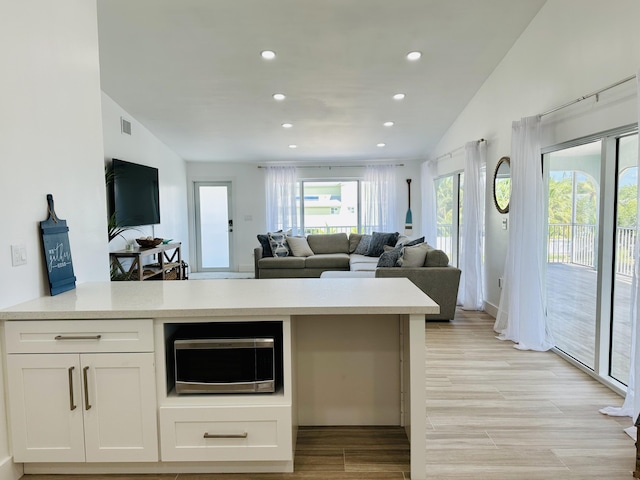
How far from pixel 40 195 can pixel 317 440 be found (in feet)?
6.49

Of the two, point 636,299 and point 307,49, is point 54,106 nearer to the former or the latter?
point 307,49

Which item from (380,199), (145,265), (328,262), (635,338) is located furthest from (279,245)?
(635,338)

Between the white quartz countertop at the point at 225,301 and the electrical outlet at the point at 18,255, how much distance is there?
0.20m

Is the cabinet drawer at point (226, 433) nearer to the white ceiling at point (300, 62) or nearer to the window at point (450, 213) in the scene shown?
the white ceiling at point (300, 62)

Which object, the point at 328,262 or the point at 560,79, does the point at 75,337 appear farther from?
the point at 328,262

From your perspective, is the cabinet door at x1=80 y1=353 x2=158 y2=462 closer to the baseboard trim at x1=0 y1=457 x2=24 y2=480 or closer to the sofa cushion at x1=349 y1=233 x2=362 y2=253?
the baseboard trim at x1=0 y1=457 x2=24 y2=480

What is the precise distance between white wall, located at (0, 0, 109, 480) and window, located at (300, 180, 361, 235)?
5569 millimetres

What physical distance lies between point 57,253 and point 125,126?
141 inches

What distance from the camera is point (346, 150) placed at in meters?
7.17

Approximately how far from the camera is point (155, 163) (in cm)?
617

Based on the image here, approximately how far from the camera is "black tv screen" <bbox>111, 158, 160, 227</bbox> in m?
4.86

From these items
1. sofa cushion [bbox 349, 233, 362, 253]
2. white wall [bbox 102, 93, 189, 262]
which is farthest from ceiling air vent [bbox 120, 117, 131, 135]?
sofa cushion [bbox 349, 233, 362, 253]

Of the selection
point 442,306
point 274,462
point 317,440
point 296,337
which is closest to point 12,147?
point 296,337

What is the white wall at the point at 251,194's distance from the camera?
796 cm
